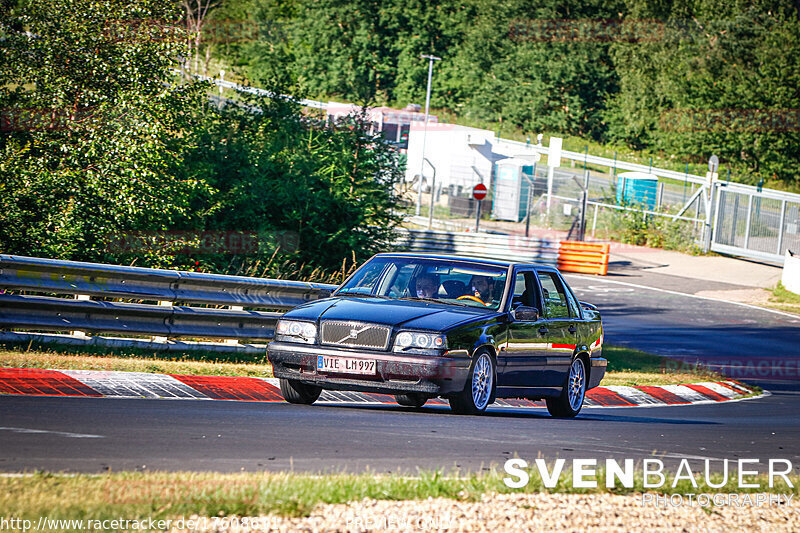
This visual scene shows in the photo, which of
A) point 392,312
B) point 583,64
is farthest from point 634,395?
point 583,64

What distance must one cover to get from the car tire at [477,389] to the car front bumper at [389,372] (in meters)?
0.18

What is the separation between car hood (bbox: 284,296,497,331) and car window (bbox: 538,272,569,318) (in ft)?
4.60

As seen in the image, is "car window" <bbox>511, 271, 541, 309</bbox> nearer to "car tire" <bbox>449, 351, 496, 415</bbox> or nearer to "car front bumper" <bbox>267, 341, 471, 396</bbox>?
"car tire" <bbox>449, 351, 496, 415</bbox>

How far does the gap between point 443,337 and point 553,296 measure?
9.18ft

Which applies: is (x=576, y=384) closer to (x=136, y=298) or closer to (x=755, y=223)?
(x=136, y=298)

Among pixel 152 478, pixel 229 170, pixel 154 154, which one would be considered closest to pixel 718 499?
pixel 152 478

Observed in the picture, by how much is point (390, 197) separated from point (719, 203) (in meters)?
23.1

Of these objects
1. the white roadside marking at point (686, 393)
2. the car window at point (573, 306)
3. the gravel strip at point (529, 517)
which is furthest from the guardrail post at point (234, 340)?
the gravel strip at point (529, 517)

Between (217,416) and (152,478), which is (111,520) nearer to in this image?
(152,478)

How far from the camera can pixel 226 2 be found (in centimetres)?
8994

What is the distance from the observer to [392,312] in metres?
9.68

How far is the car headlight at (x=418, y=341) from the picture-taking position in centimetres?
930

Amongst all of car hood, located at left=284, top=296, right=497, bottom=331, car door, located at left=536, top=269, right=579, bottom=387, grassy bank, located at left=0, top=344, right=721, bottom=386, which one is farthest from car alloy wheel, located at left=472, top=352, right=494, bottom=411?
grassy bank, located at left=0, top=344, right=721, bottom=386

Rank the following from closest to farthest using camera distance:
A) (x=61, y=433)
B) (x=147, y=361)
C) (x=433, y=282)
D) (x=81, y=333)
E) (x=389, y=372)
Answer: (x=61, y=433)
(x=389, y=372)
(x=433, y=282)
(x=147, y=361)
(x=81, y=333)
